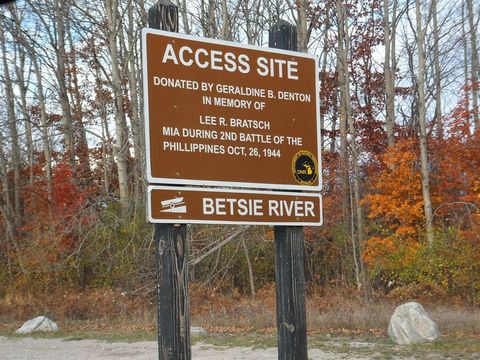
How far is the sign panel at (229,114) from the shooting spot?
4078mm

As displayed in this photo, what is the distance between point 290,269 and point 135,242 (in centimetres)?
1639

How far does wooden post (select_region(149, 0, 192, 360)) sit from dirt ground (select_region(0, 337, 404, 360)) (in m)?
6.00

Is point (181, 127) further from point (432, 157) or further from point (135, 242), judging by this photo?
point (432, 157)

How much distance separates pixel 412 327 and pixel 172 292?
7.37 m

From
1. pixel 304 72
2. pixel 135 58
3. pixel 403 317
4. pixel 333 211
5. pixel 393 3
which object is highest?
pixel 393 3

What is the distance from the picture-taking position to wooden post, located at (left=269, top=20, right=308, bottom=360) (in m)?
4.52

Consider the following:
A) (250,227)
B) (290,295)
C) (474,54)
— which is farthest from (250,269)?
(290,295)

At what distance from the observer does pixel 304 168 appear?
464 cm

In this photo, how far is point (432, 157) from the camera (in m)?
23.0

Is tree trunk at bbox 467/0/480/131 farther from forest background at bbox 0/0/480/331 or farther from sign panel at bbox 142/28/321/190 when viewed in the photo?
sign panel at bbox 142/28/321/190

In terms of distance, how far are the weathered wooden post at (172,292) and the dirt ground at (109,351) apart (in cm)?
601

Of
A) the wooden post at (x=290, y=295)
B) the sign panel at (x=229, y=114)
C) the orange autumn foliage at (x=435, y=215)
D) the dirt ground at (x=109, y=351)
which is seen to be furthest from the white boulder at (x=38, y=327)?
the sign panel at (x=229, y=114)

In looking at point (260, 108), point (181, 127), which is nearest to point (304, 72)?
point (260, 108)

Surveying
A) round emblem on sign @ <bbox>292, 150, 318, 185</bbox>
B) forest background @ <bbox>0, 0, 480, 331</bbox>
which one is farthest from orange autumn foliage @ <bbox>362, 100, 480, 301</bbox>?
round emblem on sign @ <bbox>292, 150, 318, 185</bbox>
